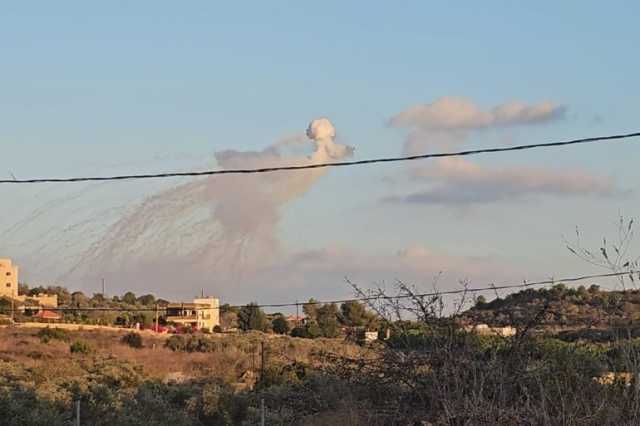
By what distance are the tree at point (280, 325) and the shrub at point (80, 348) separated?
14.9 meters

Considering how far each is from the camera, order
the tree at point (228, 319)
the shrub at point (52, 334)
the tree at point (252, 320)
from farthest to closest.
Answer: the tree at point (228, 319) < the tree at point (252, 320) < the shrub at point (52, 334)

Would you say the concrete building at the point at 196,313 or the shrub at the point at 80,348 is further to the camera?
the concrete building at the point at 196,313

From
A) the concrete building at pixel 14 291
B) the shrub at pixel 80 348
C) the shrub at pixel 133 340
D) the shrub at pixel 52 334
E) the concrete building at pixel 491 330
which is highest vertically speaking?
the concrete building at pixel 14 291

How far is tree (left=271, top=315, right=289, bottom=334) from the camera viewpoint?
71.8 metres

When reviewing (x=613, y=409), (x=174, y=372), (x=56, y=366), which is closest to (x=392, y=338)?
(x=613, y=409)

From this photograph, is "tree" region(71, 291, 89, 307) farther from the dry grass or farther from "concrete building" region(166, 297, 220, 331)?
the dry grass

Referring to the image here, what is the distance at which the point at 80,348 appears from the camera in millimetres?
56875

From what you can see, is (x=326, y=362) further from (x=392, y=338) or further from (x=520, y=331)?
(x=520, y=331)

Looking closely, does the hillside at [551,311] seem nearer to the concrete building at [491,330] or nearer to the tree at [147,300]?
the concrete building at [491,330]

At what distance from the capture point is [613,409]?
11.2 meters

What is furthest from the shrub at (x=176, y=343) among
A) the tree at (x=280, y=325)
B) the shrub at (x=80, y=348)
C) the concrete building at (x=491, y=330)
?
the concrete building at (x=491, y=330)

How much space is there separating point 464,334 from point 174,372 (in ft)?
125

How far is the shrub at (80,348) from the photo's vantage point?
183 ft

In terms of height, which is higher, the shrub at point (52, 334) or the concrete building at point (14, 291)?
the concrete building at point (14, 291)
